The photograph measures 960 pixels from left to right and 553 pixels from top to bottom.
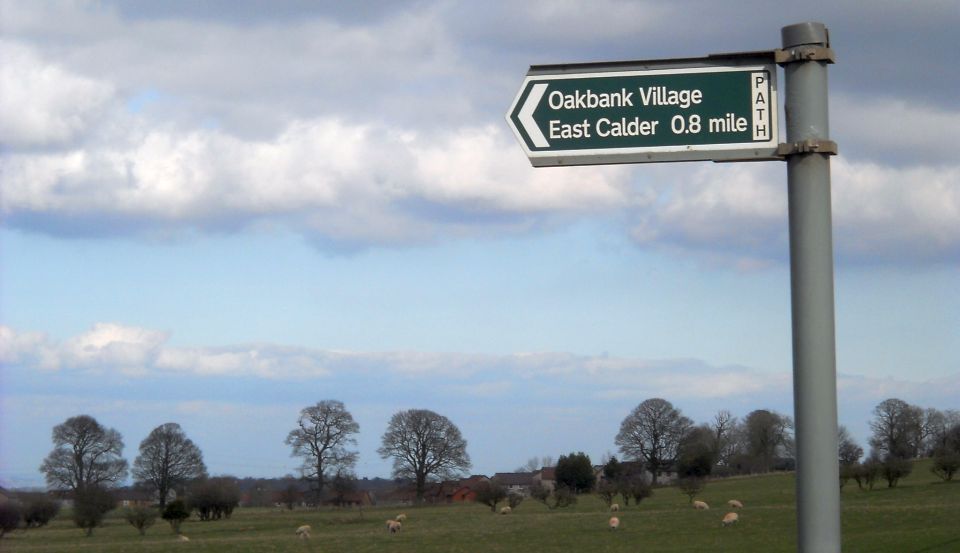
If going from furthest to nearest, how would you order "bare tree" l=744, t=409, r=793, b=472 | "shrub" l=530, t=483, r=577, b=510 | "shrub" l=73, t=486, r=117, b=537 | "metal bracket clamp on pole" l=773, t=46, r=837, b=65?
"bare tree" l=744, t=409, r=793, b=472, "shrub" l=530, t=483, r=577, b=510, "shrub" l=73, t=486, r=117, b=537, "metal bracket clamp on pole" l=773, t=46, r=837, b=65

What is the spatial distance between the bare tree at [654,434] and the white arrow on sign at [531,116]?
103289mm

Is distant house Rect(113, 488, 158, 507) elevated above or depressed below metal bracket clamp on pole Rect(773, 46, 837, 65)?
below

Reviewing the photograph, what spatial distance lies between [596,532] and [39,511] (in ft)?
138

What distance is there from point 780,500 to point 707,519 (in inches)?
746

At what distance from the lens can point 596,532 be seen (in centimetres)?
4825

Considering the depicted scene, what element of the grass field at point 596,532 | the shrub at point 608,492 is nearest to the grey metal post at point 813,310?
the grass field at point 596,532

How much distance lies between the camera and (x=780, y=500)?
69500 millimetres

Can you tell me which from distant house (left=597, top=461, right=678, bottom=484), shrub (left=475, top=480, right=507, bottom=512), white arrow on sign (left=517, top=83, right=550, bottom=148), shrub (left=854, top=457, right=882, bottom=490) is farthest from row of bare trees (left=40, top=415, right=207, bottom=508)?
white arrow on sign (left=517, top=83, right=550, bottom=148)

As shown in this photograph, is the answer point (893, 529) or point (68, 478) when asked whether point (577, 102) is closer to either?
point (893, 529)

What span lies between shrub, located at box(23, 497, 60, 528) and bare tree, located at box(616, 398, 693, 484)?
55.2 meters

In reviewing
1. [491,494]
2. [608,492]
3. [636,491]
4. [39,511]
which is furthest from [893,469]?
[39,511]

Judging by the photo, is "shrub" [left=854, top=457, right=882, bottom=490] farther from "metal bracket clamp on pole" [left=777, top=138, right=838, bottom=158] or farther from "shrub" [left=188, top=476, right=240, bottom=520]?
"metal bracket clamp on pole" [left=777, top=138, right=838, bottom=158]

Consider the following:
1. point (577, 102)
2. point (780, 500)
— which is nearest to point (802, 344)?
point (577, 102)

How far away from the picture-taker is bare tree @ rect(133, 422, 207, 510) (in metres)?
89.4
